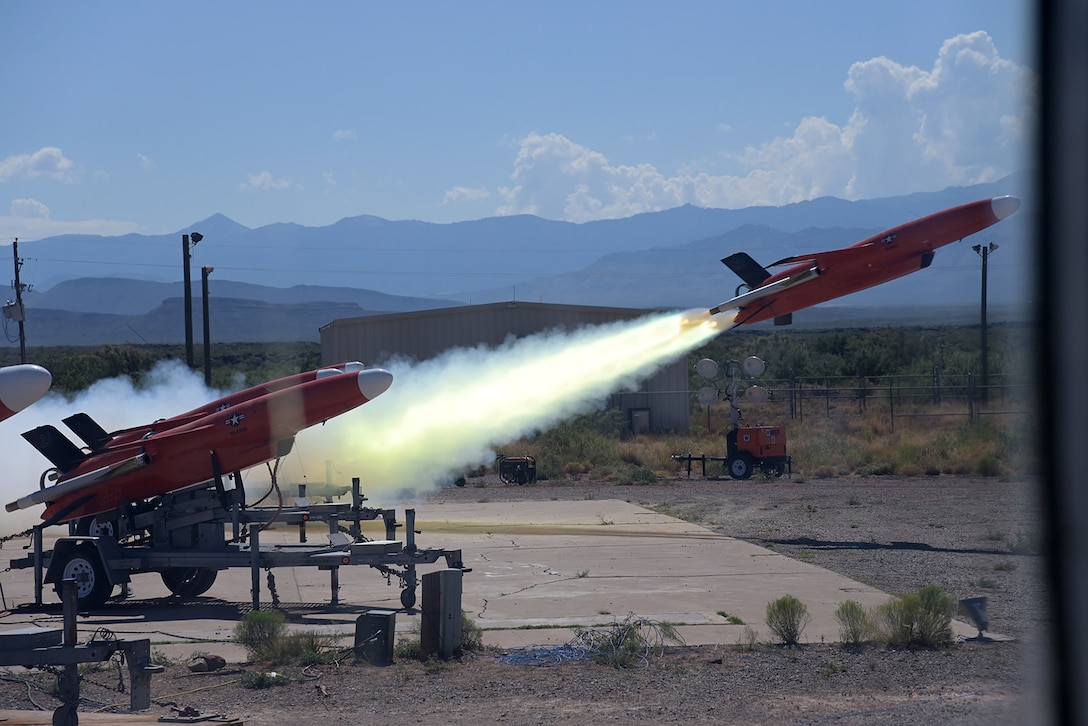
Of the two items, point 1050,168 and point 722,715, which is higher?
point 1050,168

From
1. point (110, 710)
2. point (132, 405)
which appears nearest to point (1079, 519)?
point (110, 710)

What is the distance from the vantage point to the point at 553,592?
47.1 feet

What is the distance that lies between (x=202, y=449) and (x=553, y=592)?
4.82 meters

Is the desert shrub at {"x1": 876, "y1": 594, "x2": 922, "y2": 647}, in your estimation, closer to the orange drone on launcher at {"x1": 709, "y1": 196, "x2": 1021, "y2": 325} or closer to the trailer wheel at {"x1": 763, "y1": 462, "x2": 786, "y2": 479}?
the orange drone on launcher at {"x1": 709, "y1": 196, "x2": 1021, "y2": 325}

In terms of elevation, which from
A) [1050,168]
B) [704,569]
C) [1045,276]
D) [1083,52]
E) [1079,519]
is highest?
[1083,52]

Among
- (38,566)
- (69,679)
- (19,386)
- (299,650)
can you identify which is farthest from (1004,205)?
(69,679)

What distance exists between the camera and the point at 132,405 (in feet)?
73.6

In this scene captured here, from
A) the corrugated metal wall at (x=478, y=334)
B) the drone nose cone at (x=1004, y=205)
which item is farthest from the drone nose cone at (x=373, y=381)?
the corrugated metal wall at (x=478, y=334)

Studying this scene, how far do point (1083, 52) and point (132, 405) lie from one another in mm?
18060

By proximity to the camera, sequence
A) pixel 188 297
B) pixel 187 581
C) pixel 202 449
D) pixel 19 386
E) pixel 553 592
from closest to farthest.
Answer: pixel 19 386 < pixel 553 592 < pixel 202 449 < pixel 187 581 < pixel 188 297

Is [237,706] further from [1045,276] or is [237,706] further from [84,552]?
[1045,276]

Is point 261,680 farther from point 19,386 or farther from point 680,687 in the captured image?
point 19,386

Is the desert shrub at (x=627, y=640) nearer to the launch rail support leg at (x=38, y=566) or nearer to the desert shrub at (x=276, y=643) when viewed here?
the desert shrub at (x=276, y=643)

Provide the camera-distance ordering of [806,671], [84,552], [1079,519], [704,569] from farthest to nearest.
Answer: [704,569] → [84,552] → [1079,519] → [806,671]
